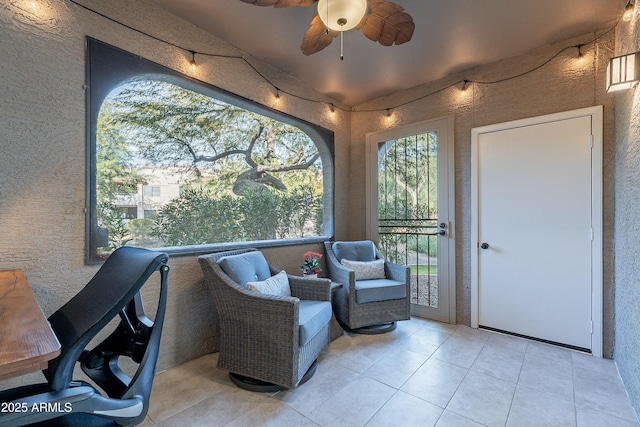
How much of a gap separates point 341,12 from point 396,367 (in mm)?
2460

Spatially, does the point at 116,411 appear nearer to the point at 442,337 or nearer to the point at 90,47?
the point at 90,47

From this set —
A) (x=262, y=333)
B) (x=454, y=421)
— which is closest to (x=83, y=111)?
(x=262, y=333)

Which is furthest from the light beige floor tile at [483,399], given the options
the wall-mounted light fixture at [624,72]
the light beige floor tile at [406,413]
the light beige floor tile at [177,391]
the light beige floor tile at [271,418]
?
the wall-mounted light fixture at [624,72]

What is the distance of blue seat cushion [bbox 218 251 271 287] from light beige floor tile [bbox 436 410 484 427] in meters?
1.53

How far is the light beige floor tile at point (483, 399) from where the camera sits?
1.65 m

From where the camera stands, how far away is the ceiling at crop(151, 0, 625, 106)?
2.12 meters

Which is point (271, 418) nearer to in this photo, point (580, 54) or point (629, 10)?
point (629, 10)

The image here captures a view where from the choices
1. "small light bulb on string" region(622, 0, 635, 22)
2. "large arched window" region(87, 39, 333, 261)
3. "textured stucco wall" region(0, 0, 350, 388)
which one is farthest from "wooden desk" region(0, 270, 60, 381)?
"small light bulb on string" region(622, 0, 635, 22)

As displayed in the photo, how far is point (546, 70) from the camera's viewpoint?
8.58 feet

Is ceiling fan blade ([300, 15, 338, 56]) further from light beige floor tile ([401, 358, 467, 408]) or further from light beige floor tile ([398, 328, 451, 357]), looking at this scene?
light beige floor tile ([398, 328, 451, 357])

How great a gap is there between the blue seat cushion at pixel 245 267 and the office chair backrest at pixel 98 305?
0.89 metres

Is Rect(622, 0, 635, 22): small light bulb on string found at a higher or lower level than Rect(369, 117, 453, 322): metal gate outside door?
higher

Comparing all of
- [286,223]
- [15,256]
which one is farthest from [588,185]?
[15,256]

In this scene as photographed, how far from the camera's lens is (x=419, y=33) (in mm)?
2422
